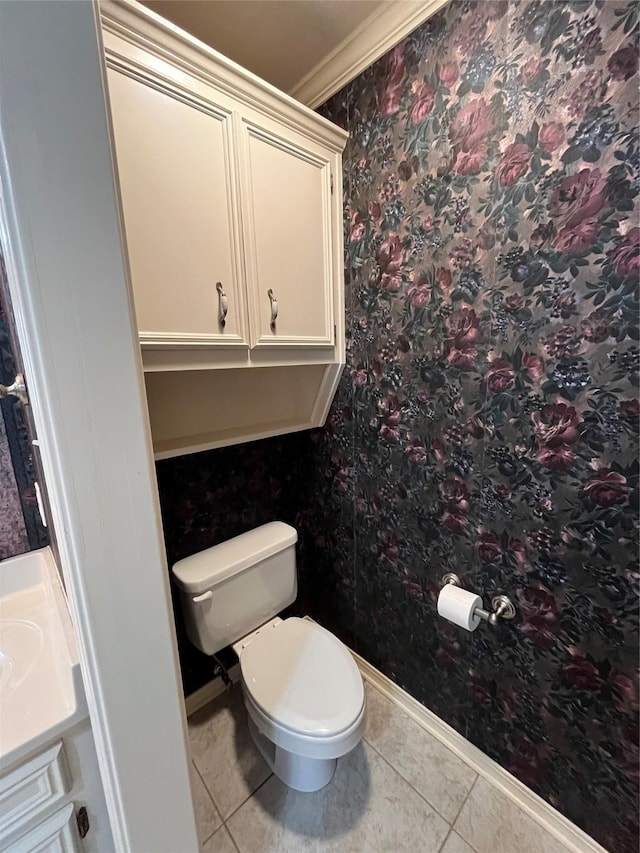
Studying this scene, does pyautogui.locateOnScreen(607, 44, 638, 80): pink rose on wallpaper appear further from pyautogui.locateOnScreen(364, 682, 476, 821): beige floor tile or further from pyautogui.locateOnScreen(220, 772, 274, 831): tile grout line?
pyautogui.locateOnScreen(220, 772, 274, 831): tile grout line

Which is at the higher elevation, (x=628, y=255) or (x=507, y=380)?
(x=628, y=255)

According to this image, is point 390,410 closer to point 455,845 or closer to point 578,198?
point 578,198

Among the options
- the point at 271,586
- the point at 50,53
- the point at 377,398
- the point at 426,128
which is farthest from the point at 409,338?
the point at 271,586

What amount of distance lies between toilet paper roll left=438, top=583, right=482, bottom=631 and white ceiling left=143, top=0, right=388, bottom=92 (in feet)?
5.83

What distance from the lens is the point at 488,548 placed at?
45.1 inches

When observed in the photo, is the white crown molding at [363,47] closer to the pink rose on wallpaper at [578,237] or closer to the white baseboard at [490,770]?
the pink rose on wallpaper at [578,237]

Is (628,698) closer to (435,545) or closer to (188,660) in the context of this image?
(435,545)

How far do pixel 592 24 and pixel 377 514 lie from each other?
144 centimetres

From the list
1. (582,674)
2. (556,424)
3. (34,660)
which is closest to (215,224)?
(556,424)

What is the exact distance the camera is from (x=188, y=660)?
5.04ft

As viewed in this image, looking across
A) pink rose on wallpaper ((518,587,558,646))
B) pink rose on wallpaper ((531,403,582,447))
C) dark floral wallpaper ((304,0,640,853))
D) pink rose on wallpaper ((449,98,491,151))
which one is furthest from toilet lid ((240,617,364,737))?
pink rose on wallpaper ((449,98,491,151))

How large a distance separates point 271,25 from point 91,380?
127 cm

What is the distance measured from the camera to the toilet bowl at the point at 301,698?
1097 millimetres

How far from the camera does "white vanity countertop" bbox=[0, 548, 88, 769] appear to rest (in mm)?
677
